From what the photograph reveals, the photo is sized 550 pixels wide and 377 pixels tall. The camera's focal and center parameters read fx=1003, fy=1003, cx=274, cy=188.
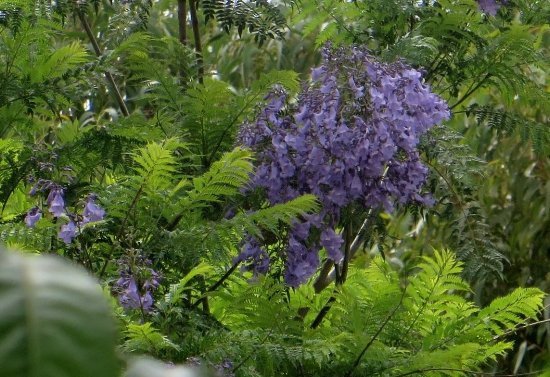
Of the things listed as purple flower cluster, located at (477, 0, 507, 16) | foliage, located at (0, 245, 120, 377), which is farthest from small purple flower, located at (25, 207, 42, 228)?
foliage, located at (0, 245, 120, 377)

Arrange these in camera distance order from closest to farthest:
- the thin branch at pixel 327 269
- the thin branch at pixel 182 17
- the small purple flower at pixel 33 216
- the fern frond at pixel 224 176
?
the fern frond at pixel 224 176
the small purple flower at pixel 33 216
the thin branch at pixel 327 269
the thin branch at pixel 182 17

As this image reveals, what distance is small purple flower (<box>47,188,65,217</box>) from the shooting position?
93.4 inches

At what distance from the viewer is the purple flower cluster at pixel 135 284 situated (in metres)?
2.18

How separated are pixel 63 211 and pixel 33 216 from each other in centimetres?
10

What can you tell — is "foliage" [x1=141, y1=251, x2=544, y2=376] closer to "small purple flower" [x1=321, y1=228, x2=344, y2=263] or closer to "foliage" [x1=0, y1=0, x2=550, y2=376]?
"foliage" [x1=0, y1=0, x2=550, y2=376]

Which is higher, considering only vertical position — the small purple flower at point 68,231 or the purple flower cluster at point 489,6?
the purple flower cluster at point 489,6

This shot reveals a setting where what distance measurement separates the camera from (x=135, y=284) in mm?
2193

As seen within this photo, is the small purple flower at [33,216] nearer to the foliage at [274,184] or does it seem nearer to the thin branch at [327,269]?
the foliage at [274,184]

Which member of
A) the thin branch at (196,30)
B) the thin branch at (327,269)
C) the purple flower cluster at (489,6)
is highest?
the purple flower cluster at (489,6)

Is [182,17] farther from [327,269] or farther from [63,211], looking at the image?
[63,211]

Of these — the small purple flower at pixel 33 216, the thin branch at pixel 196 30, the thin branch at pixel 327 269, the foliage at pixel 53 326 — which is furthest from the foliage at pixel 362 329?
the foliage at pixel 53 326

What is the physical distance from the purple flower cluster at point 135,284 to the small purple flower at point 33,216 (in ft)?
1.09

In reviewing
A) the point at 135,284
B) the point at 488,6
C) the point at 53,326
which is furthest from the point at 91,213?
the point at 53,326

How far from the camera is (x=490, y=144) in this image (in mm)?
6688
